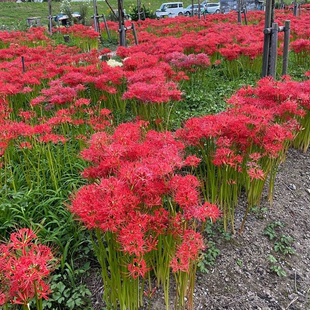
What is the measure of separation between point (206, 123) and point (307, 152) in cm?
228

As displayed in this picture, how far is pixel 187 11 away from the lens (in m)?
30.9

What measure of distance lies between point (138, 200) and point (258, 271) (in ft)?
4.56

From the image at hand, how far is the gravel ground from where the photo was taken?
244 cm

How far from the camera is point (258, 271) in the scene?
8.82 feet

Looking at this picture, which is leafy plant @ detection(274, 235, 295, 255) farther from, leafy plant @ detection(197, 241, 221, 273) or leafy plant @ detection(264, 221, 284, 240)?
leafy plant @ detection(197, 241, 221, 273)

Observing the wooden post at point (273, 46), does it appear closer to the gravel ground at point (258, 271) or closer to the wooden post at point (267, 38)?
the wooden post at point (267, 38)

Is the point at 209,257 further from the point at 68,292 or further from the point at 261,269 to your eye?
the point at 68,292

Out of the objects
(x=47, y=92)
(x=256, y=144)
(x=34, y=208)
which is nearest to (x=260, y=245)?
(x=256, y=144)

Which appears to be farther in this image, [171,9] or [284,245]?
[171,9]

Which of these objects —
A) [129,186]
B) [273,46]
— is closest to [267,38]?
[273,46]

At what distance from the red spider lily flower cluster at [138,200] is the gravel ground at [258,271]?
0.72m

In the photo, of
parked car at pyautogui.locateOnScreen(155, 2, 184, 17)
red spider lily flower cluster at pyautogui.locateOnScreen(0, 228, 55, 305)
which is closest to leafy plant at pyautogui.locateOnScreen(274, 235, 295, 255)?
red spider lily flower cluster at pyautogui.locateOnScreen(0, 228, 55, 305)

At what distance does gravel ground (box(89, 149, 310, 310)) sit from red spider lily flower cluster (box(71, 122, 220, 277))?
716mm

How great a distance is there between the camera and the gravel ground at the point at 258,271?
2439 millimetres
